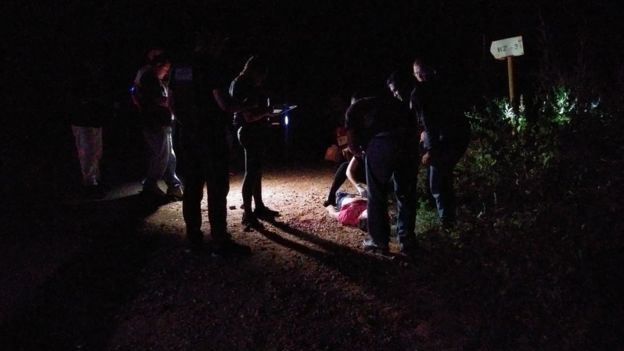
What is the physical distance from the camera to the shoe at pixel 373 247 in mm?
5359

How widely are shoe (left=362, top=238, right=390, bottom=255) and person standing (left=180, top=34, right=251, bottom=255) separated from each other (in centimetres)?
117

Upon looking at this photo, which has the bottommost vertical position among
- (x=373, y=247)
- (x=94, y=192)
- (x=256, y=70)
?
(x=373, y=247)

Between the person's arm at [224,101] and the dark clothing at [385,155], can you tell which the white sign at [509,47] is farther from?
the person's arm at [224,101]

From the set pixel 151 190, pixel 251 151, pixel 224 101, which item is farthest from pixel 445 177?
pixel 151 190

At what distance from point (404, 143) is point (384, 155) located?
0.71 ft

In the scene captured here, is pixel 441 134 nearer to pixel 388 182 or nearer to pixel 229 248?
pixel 388 182

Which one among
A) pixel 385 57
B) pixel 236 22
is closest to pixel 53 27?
pixel 236 22

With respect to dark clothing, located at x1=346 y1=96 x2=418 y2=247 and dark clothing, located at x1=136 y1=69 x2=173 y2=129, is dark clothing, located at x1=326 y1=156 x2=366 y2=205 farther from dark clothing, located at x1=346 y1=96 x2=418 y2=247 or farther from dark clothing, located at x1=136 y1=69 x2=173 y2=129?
dark clothing, located at x1=136 y1=69 x2=173 y2=129

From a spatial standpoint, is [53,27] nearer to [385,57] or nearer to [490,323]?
[385,57]

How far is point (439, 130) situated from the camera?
5469 millimetres

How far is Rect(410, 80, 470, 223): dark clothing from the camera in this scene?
5332 millimetres

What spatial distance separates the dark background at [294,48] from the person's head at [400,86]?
21cm

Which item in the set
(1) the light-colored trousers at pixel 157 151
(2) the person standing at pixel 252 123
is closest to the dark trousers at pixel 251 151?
(2) the person standing at pixel 252 123

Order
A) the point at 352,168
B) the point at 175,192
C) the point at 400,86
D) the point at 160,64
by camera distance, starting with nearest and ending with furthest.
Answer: the point at 400,86 < the point at 160,64 < the point at 352,168 < the point at 175,192
